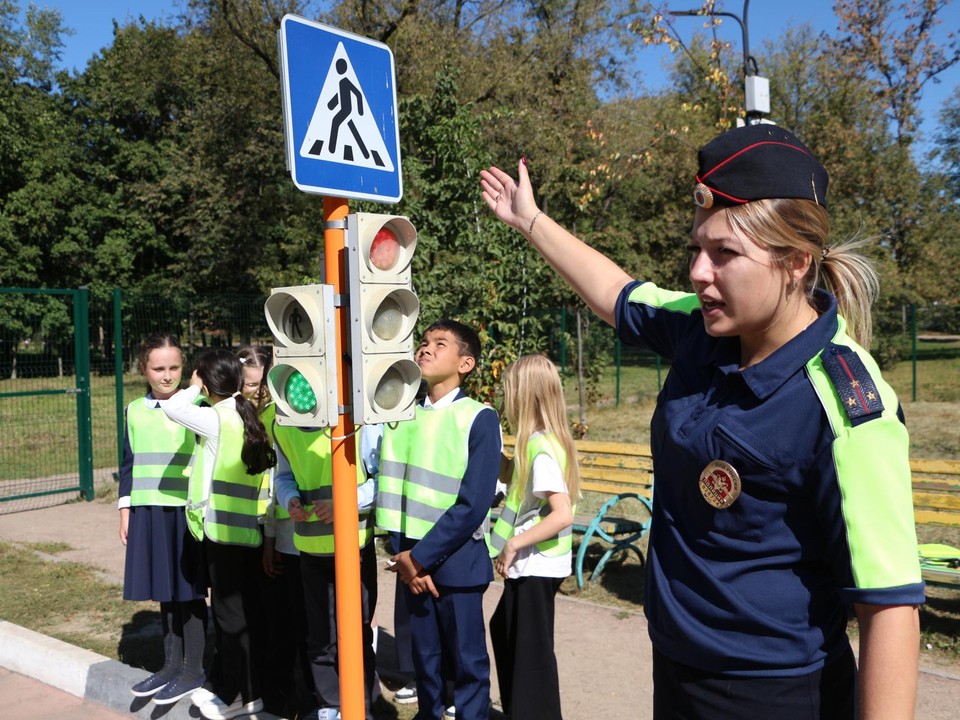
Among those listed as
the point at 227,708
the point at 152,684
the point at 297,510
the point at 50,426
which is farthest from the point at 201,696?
the point at 50,426

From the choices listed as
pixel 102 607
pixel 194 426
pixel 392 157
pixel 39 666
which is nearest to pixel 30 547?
pixel 102 607

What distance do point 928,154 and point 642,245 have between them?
8753mm

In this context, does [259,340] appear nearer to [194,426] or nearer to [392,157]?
[194,426]

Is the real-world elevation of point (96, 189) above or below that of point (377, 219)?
above

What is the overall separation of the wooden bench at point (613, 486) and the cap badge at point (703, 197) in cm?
518

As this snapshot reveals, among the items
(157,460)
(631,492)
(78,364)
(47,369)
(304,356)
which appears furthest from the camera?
(47,369)

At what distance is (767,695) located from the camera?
169cm

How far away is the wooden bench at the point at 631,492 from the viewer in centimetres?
589

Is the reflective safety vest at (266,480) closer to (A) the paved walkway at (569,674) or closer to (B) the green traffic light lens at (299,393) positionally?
(A) the paved walkway at (569,674)

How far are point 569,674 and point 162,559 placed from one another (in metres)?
2.31

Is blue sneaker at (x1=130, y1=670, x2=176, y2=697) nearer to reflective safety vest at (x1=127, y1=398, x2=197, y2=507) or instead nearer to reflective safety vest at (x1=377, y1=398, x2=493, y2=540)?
reflective safety vest at (x1=127, y1=398, x2=197, y2=507)

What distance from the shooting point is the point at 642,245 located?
29.3m

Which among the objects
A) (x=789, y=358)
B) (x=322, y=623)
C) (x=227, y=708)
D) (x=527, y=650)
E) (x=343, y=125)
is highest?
(x=343, y=125)

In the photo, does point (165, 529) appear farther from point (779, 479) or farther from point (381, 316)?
point (779, 479)
